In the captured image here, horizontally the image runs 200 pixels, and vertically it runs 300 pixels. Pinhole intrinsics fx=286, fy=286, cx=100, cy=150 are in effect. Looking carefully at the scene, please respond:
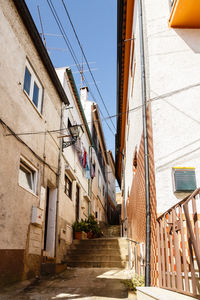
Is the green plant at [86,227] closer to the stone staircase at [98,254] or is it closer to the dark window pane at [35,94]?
the stone staircase at [98,254]

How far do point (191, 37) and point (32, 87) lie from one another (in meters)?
4.07

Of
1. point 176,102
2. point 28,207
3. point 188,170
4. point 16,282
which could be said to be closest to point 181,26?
point 176,102

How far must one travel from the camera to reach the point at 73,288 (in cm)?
546

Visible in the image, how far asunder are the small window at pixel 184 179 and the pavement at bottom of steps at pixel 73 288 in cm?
199

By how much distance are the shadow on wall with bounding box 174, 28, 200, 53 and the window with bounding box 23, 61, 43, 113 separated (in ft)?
12.2

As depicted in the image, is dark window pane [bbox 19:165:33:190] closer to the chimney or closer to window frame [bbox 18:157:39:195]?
window frame [bbox 18:157:39:195]

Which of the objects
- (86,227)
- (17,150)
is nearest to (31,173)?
(17,150)

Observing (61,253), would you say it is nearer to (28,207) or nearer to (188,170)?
A: (28,207)

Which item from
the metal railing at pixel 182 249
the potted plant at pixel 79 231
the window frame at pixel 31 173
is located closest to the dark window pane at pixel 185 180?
the metal railing at pixel 182 249

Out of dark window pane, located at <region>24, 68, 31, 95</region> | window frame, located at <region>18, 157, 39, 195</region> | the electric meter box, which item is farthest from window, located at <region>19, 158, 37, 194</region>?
dark window pane, located at <region>24, 68, 31, 95</region>

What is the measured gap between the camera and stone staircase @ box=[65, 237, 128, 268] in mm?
8402

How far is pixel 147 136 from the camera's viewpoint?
17.6 feet

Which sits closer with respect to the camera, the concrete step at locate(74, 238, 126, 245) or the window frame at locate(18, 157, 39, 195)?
the window frame at locate(18, 157, 39, 195)

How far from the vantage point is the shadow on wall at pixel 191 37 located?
578 cm
